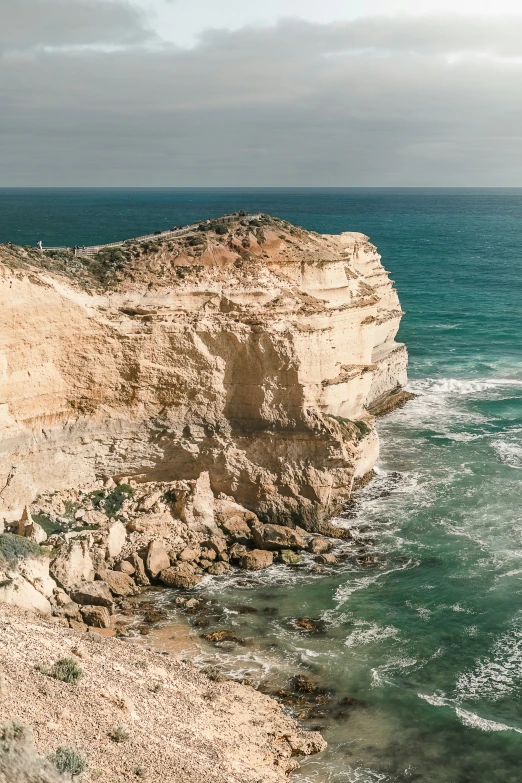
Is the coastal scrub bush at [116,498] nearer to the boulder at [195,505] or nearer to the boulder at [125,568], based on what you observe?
the boulder at [195,505]

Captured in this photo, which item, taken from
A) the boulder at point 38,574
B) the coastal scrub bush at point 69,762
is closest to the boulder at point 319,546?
the boulder at point 38,574

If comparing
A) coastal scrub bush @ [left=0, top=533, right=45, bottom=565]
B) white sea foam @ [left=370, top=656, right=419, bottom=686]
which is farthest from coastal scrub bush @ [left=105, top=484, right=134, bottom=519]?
white sea foam @ [left=370, top=656, right=419, bottom=686]

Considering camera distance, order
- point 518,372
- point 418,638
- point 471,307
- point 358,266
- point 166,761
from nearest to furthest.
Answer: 1. point 166,761
2. point 418,638
3. point 358,266
4. point 518,372
5. point 471,307

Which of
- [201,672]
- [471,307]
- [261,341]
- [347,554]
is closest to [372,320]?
[261,341]

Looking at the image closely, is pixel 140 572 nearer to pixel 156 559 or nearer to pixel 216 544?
pixel 156 559

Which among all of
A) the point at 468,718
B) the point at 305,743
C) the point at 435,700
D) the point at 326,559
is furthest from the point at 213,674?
the point at 326,559

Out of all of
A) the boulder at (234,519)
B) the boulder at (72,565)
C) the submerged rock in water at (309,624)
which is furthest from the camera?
the boulder at (234,519)

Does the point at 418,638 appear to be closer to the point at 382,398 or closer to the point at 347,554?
the point at 347,554
